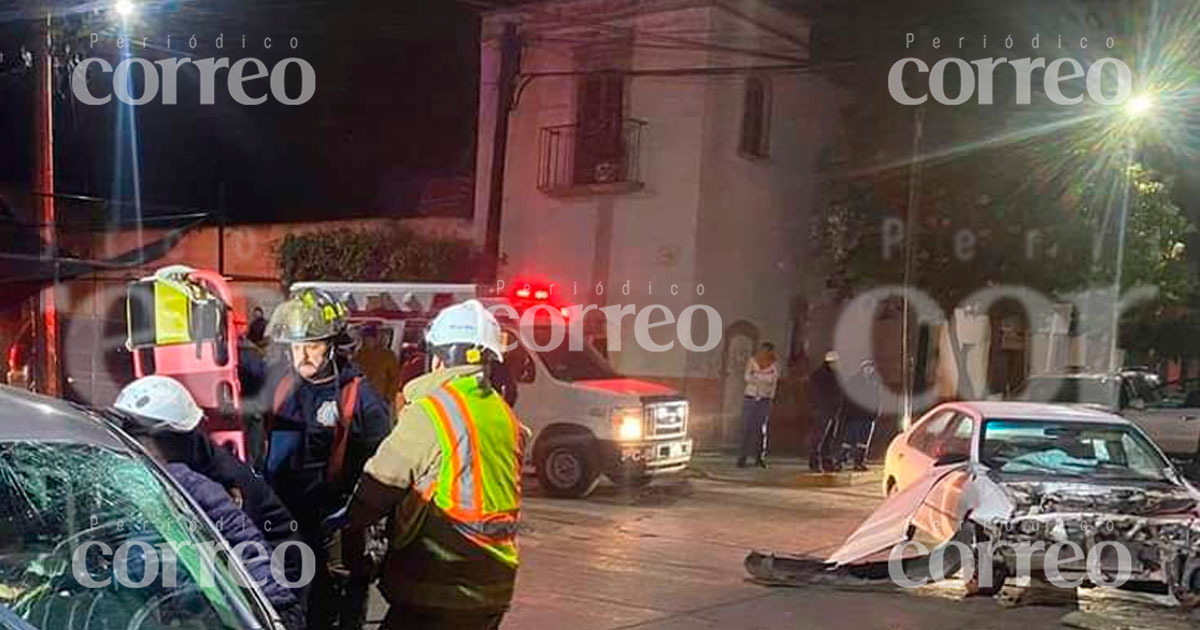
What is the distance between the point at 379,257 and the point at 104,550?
16.5m

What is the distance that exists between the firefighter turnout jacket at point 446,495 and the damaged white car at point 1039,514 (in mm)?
5259

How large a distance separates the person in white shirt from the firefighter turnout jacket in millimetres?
11978

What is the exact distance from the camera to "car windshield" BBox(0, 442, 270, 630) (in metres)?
2.34

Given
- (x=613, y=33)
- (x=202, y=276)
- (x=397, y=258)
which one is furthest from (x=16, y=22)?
(x=202, y=276)

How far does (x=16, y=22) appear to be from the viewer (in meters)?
14.7

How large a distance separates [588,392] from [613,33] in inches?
310

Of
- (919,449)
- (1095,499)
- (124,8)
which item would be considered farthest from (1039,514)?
(124,8)

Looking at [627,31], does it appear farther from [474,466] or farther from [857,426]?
[474,466]

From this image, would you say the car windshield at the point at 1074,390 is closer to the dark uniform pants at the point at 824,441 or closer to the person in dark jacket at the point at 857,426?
the person in dark jacket at the point at 857,426

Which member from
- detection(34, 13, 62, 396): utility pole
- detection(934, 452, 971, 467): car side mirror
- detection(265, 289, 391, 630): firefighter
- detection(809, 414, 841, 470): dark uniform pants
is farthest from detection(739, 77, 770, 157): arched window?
detection(265, 289, 391, 630): firefighter

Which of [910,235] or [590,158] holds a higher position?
[590,158]

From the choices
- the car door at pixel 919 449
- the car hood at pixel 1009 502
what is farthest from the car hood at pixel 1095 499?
the car door at pixel 919 449

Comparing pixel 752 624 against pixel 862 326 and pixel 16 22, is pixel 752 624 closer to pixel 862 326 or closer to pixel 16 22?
pixel 16 22

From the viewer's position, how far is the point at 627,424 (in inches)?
477
